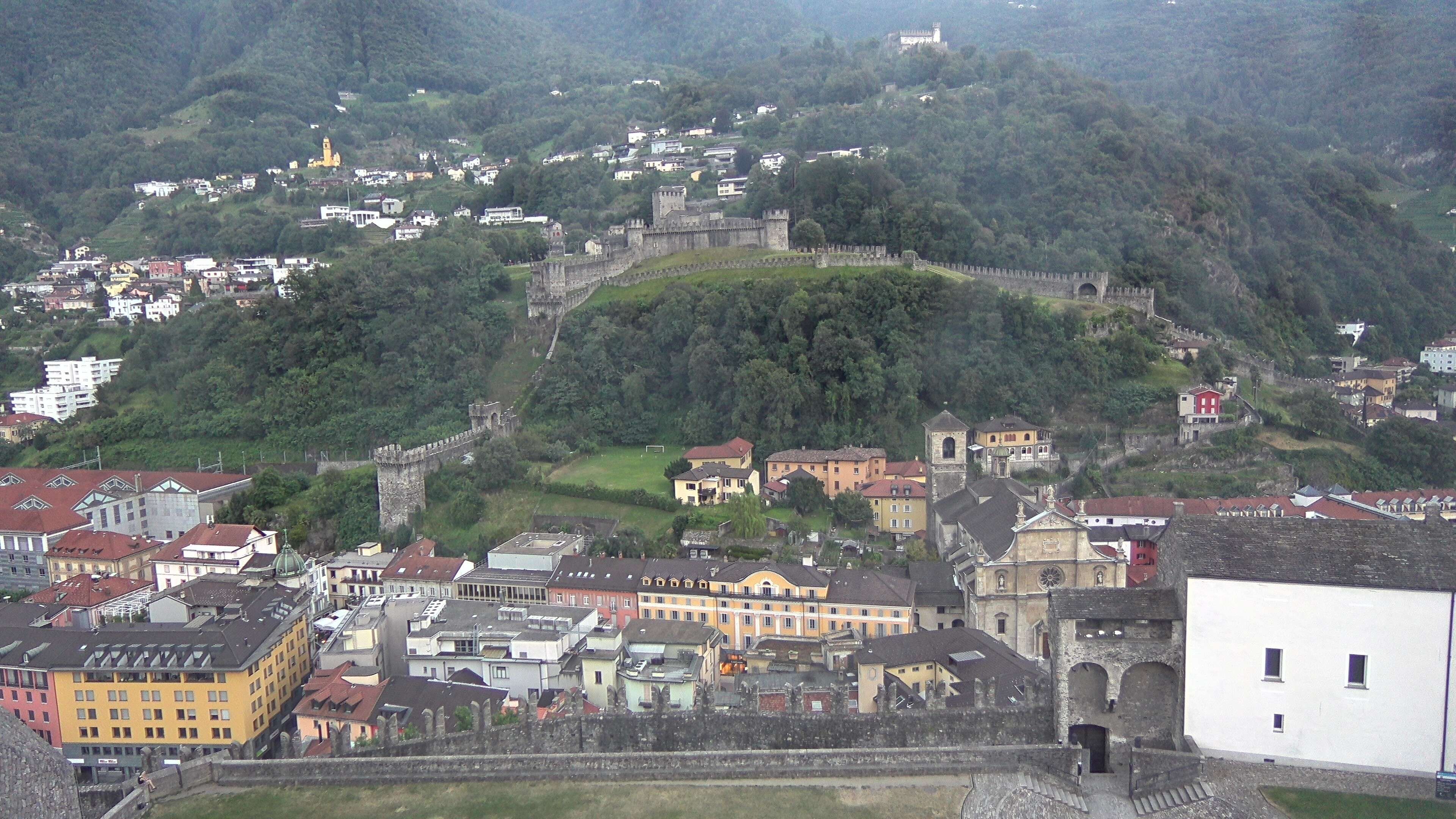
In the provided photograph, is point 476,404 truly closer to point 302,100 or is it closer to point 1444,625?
point 1444,625

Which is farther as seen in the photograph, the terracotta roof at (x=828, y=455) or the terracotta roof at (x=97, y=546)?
the terracotta roof at (x=828, y=455)

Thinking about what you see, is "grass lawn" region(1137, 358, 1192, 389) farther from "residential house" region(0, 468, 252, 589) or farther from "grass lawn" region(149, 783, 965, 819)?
"residential house" region(0, 468, 252, 589)

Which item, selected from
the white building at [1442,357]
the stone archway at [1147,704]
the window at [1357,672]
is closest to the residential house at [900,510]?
the stone archway at [1147,704]

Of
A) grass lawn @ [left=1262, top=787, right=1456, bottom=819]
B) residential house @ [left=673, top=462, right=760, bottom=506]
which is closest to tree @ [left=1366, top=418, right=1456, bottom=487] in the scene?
residential house @ [left=673, top=462, right=760, bottom=506]

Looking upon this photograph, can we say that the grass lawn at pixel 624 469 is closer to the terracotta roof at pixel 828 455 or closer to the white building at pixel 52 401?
the terracotta roof at pixel 828 455

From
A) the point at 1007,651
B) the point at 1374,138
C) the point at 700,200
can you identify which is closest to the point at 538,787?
the point at 1007,651

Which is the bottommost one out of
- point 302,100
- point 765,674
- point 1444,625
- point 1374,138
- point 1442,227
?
point 765,674
